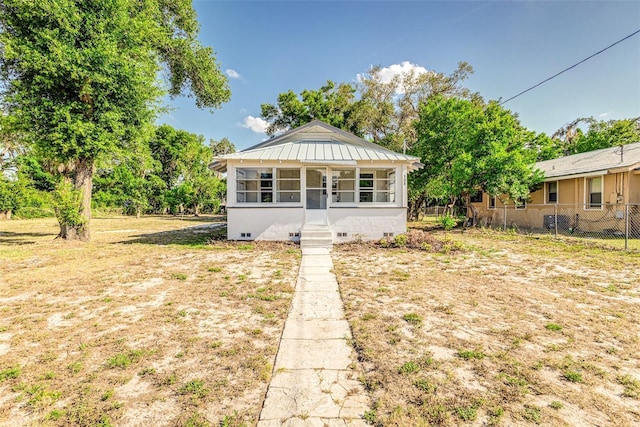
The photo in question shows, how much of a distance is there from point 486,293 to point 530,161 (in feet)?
43.7

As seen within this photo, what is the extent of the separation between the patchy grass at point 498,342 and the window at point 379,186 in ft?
16.1

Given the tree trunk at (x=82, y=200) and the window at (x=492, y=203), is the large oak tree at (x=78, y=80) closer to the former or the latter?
the tree trunk at (x=82, y=200)

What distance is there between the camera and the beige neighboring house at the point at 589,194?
12258 millimetres

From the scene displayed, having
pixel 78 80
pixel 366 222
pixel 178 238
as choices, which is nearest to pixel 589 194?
pixel 366 222

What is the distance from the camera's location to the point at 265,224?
36.2ft

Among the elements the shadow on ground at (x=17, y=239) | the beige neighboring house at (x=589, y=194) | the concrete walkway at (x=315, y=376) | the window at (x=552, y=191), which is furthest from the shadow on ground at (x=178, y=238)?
the window at (x=552, y=191)

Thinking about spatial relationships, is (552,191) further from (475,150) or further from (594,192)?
(475,150)

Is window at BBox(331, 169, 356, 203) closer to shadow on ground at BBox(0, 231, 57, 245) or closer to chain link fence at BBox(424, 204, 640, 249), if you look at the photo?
chain link fence at BBox(424, 204, 640, 249)

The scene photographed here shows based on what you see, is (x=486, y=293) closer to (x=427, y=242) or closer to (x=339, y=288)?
(x=339, y=288)

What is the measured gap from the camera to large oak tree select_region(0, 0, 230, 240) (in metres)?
9.08

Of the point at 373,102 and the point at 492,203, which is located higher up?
the point at 373,102

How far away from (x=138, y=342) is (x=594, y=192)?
19245 millimetres

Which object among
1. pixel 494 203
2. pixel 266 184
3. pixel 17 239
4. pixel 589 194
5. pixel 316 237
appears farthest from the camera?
pixel 494 203

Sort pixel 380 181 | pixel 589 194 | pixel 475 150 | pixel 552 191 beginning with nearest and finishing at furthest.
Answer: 1. pixel 380 181
2. pixel 589 194
3. pixel 475 150
4. pixel 552 191
